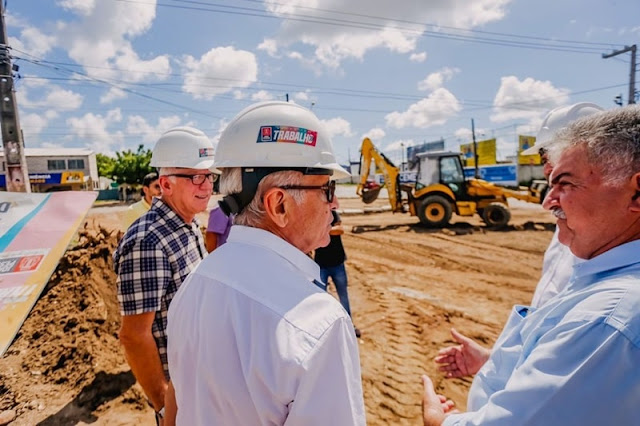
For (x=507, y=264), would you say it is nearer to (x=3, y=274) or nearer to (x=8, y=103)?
(x=3, y=274)

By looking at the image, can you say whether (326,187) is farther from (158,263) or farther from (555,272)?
(555,272)

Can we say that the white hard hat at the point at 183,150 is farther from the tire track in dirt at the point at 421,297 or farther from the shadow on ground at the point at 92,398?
the tire track in dirt at the point at 421,297

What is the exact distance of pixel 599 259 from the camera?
121 centimetres

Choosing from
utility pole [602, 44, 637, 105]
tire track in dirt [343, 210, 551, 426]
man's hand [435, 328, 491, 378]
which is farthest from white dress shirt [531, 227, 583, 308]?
utility pole [602, 44, 637, 105]

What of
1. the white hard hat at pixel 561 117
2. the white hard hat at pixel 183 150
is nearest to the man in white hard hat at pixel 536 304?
Answer: the white hard hat at pixel 561 117

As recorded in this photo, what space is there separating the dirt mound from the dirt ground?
0.01 m

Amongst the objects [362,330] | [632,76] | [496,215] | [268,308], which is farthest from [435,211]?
[632,76]

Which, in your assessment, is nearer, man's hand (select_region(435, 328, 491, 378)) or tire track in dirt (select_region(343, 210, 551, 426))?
man's hand (select_region(435, 328, 491, 378))

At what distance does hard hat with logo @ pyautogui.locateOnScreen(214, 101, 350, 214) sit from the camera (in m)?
1.33

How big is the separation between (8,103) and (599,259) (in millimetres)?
8898

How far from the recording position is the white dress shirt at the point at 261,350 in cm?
89

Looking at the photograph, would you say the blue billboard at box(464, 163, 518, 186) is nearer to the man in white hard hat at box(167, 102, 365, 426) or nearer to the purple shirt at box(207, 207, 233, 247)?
the purple shirt at box(207, 207, 233, 247)

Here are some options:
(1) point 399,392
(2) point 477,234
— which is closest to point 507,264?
(2) point 477,234

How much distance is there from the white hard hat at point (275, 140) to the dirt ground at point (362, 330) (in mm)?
2934
